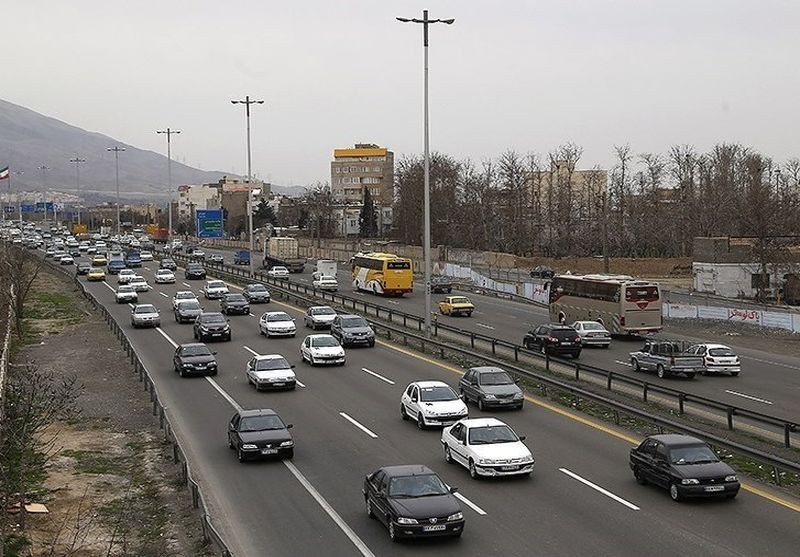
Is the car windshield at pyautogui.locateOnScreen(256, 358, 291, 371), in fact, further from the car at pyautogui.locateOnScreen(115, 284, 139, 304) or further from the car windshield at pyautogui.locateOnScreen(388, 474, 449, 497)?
the car at pyautogui.locateOnScreen(115, 284, 139, 304)

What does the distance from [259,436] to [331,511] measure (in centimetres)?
490

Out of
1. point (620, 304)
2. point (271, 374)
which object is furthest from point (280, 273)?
point (271, 374)

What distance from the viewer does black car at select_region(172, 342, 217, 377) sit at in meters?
36.0

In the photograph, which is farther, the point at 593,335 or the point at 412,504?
the point at 593,335

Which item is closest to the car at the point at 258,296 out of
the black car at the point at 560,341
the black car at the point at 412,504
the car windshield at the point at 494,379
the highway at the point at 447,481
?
the black car at the point at 560,341

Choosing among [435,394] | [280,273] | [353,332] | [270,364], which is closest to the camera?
[435,394]

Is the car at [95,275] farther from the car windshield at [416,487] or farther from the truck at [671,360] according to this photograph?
the car windshield at [416,487]

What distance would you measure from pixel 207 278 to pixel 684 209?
64.7m

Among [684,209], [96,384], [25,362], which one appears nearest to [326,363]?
[96,384]

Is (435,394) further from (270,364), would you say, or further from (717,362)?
(717,362)

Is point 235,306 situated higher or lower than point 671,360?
higher

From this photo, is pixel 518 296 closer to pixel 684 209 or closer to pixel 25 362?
pixel 25 362

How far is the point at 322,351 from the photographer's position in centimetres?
3838

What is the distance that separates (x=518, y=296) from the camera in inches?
2921
